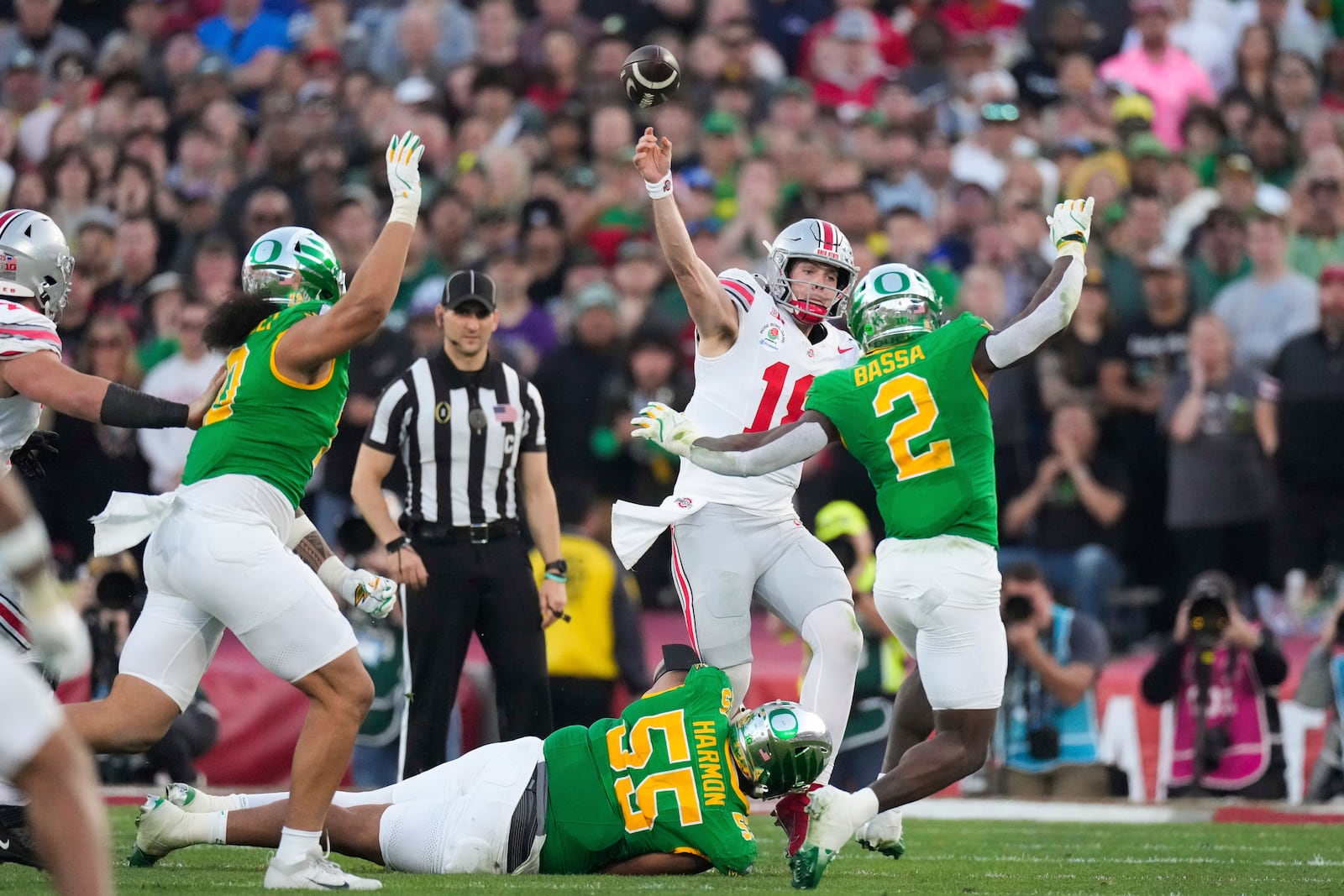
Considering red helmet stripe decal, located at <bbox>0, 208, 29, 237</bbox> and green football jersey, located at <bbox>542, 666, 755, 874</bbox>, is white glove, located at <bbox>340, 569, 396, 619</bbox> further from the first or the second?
red helmet stripe decal, located at <bbox>0, 208, 29, 237</bbox>

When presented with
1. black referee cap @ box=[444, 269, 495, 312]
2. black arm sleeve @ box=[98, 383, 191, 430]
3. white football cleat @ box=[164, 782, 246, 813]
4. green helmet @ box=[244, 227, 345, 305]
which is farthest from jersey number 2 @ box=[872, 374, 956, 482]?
white football cleat @ box=[164, 782, 246, 813]

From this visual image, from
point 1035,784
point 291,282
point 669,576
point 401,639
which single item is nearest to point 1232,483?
point 1035,784

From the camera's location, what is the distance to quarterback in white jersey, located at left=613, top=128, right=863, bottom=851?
764cm

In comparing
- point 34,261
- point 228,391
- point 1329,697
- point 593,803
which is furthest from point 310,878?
point 1329,697

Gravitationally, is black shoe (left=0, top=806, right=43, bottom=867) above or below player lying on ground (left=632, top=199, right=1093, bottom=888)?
below

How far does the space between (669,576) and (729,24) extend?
16.8ft

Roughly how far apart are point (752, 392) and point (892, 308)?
86 centimetres

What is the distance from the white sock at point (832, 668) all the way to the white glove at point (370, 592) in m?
1.62

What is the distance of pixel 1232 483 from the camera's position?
39.0 ft

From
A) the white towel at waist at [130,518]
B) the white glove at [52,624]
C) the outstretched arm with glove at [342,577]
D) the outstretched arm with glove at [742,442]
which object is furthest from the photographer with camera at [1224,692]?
the white glove at [52,624]

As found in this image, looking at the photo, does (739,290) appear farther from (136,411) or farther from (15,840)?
(15,840)

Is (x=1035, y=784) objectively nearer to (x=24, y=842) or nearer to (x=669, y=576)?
(x=669, y=576)

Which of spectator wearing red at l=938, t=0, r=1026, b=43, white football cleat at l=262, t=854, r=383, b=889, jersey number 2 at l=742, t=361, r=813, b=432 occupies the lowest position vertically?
white football cleat at l=262, t=854, r=383, b=889

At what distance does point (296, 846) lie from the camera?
20.5 feet
